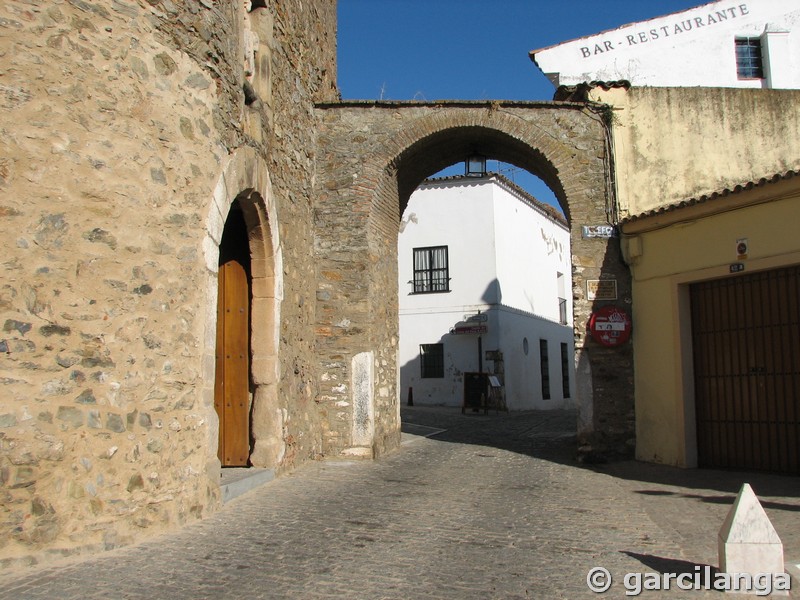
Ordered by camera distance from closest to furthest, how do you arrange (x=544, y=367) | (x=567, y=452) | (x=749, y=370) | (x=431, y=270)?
(x=749, y=370) → (x=567, y=452) → (x=431, y=270) → (x=544, y=367)

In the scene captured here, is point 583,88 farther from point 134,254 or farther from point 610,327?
point 134,254

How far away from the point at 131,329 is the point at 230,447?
9.08 feet

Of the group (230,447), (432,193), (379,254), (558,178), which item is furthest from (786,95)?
(432,193)

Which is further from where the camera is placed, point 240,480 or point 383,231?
point 383,231

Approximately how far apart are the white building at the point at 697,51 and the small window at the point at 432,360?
11.4m

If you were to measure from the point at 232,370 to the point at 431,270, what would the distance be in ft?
50.7

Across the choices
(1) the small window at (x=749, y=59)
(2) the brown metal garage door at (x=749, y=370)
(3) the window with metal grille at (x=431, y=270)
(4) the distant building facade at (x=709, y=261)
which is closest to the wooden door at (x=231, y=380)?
(4) the distant building facade at (x=709, y=261)

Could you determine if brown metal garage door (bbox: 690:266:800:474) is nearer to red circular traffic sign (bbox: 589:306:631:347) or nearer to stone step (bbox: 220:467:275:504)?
red circular traffic sign (bbox: 589:306:631:347)

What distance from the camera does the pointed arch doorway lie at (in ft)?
24.4

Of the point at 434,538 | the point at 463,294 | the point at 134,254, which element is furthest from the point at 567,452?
the point at 463,294

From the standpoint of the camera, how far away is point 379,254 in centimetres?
1027

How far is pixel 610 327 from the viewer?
367 inches

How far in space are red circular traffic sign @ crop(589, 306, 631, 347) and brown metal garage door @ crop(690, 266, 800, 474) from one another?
0.92 meters

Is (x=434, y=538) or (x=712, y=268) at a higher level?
(x=712, y=268)
